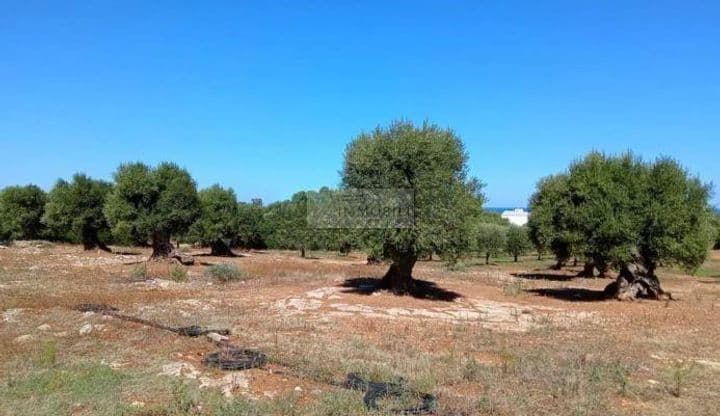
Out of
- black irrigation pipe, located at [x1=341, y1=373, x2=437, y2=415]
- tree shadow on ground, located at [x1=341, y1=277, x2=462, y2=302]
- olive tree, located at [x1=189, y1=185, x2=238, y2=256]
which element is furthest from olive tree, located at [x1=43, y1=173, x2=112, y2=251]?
black irrigation pipe, located at [x1=341, y1=373, x2=437, y2=415]

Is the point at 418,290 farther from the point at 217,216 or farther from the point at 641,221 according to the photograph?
the point at 217,216

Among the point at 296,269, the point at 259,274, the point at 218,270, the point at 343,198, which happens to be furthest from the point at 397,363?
the point at 296,269

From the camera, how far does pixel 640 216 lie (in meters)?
22.5

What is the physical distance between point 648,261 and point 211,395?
72.9 feet

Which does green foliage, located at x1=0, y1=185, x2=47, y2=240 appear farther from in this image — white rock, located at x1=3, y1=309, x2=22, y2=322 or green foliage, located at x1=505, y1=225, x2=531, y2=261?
green foliage, located at x1=505, y1=225, x2=531, y2=261

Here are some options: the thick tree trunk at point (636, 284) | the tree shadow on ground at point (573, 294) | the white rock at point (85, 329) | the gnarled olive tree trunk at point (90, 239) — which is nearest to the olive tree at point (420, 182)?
the tree shadow on ground at point (573, 294)

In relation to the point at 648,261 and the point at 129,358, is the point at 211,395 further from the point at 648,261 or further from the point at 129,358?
the point at 648,261

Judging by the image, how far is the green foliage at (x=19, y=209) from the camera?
1983 inches

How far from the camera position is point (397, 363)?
10.5 metres

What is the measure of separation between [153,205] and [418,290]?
20.1 meters

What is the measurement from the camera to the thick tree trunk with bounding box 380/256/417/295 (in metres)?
22.0

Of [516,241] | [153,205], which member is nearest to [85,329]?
[153,205]

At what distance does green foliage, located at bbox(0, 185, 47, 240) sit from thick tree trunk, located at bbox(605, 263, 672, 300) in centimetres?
5277

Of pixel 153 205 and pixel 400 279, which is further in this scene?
pixel 153 205
